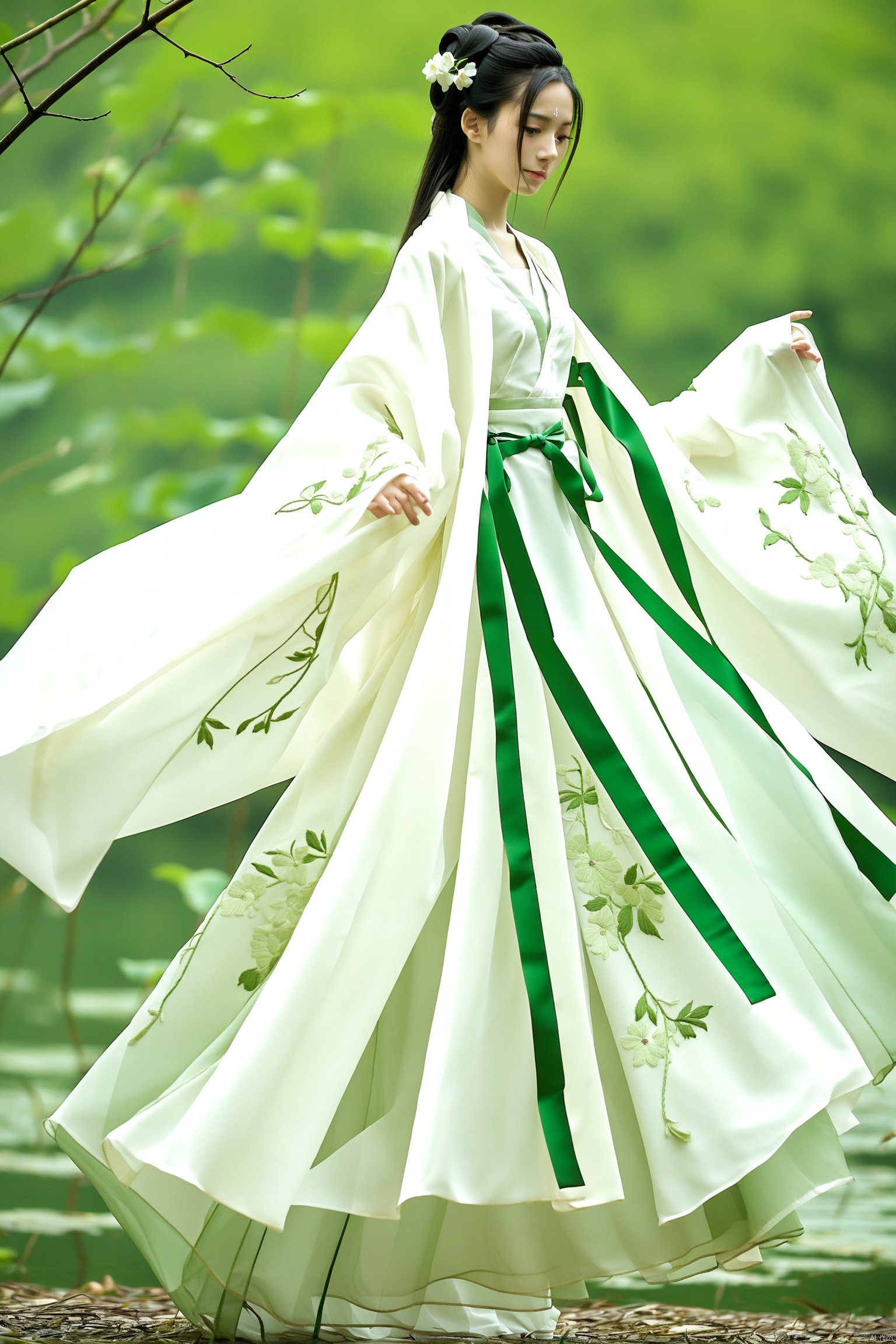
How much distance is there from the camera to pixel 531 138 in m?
1.39

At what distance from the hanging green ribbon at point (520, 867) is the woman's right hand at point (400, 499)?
0.36 feet

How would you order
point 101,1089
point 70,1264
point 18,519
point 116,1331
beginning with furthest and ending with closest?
1. point 18,519
2. point 70,1264
3. point 116,1331
4. point 101,1089

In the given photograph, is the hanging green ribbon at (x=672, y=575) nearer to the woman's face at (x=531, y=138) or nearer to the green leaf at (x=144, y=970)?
the woman's face at (x=531, y=138)

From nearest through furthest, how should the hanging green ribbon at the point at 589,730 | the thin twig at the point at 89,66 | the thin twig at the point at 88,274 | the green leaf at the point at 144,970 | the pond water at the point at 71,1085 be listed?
1. the thin twig at the point at 89,66
2. the hanging green ribbon at the point at 589,730
3. the pond water at the point at 71,1085
4. the thin twig at the point at 88,274
5. the green leaf at the point at 144,970

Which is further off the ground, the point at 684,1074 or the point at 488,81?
the point at 488,81

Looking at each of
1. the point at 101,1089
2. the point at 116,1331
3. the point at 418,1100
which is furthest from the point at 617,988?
the point at 116,1331

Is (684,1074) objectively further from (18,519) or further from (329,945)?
(18,519)

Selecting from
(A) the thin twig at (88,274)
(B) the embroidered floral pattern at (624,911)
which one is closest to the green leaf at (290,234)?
(A) the thin twig at (88,274)

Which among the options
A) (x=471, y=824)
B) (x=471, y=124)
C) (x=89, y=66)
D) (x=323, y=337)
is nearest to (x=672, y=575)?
(x=471, y=824)

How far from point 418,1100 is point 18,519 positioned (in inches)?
82.7

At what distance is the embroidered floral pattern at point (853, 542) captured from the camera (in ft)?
4.70

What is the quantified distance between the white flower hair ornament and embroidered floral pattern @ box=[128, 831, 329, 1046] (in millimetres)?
830

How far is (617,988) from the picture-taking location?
1.20 metres

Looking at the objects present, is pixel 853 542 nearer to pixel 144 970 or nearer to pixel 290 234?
pixel 144 970
